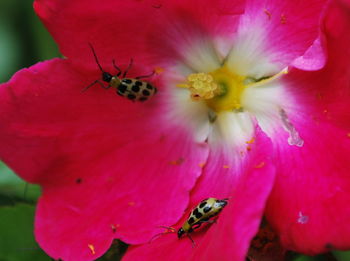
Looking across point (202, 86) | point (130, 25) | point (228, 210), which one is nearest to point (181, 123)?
point (202, 86)

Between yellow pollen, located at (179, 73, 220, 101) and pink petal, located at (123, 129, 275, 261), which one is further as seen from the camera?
yellow pollen, located at (179, 73, 220, 101)

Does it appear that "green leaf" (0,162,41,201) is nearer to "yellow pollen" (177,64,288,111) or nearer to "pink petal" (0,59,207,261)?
"pink petal" (0,59,207,261)

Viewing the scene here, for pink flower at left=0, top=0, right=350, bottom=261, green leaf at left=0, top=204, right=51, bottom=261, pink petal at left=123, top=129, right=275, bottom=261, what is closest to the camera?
pink petal at left=123, top=129, right=275, bottom=261

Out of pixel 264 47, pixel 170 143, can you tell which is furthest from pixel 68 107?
pixel 264 47

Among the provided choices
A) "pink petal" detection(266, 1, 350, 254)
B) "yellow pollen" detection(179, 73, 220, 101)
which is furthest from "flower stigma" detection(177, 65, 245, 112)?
"pink petal" detection(266, 1, 350, 254)

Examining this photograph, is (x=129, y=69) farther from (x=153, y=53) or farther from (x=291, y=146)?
(x=291, y=146)

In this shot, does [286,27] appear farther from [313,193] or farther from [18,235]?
[18,235]
